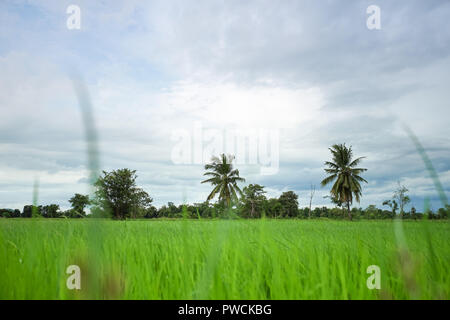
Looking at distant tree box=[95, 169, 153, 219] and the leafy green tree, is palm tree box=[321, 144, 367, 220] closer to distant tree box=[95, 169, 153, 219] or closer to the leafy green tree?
distant tree box=[95, 169, 153, 219]

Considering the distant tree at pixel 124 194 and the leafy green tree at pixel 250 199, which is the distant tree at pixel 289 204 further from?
the leafy green tree at pixel 250 199

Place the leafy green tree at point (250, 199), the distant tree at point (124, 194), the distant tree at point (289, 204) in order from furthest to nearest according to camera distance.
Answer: the distant tree at point (289, 204)
the distant tree at point (124, 194)
the leafy green tree at point (250, 199)

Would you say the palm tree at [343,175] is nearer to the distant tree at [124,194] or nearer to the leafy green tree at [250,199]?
the distant tree at [124,194]

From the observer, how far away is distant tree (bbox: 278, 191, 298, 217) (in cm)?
5656

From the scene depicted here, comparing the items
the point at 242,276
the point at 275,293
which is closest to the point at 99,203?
the point at 275,293

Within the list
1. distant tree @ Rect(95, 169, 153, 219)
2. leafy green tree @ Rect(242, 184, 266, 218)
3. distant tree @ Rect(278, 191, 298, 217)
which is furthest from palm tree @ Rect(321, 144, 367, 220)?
leafy green tree @ Rect(242, 184, 266, 218)

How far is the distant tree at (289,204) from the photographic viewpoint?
186 ft

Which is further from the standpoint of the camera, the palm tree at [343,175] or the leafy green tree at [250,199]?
the palm tree at [343,175]

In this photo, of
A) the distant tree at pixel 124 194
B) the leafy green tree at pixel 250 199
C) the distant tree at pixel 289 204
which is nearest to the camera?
the leafy green tree at pixel 250 199

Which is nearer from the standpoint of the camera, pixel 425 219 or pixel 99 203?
pixel 99 203

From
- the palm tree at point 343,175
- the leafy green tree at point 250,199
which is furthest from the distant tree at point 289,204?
the leafy green tree at point 250,199
